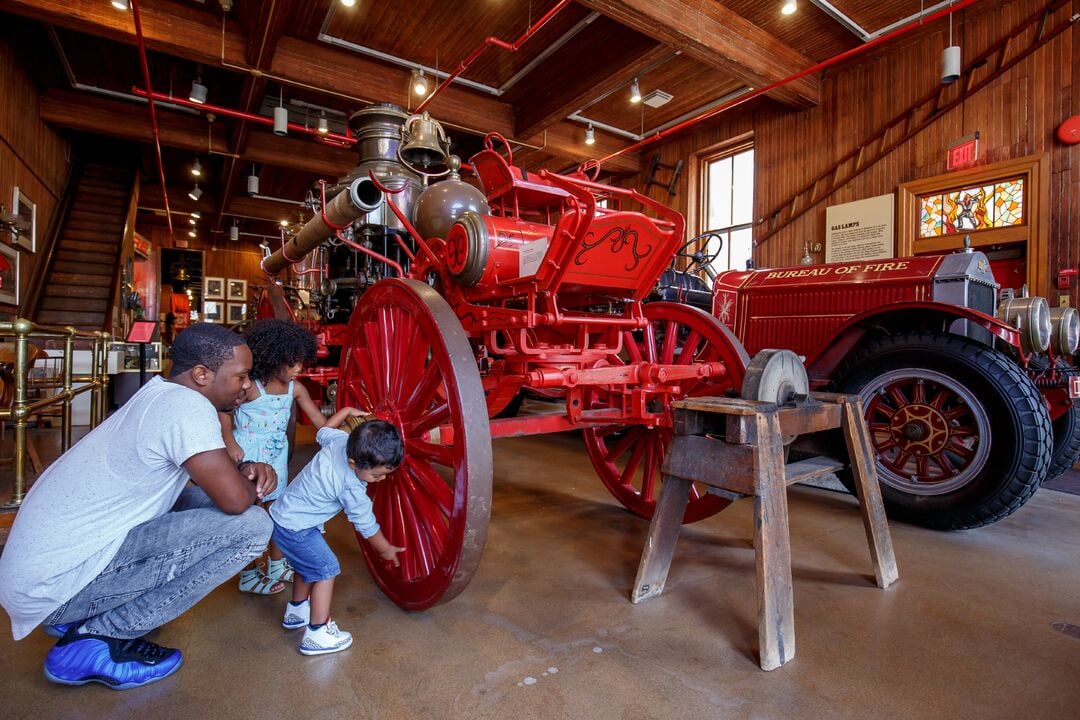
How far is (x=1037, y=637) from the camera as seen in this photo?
172cm

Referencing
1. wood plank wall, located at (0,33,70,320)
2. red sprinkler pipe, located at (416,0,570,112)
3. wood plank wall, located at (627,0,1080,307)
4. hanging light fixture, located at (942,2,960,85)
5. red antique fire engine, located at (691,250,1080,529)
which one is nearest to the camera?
red antique fire engine, located at (691,250,1080,529)

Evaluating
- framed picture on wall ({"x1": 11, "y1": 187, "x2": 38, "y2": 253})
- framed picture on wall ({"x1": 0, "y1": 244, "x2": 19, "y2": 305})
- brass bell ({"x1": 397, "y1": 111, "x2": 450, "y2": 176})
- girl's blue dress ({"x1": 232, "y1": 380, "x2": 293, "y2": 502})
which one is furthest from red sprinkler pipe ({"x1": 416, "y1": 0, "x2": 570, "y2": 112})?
framed picture on wall ({"x1": 11, "y1": 187, "x2": 38, "y2": 253})

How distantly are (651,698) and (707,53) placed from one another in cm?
595

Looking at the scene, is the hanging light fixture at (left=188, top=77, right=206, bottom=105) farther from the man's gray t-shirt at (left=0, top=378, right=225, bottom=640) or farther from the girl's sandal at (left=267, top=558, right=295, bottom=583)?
the man's gray t-shirt at (left=0, top=378, right=225, bottom=640)

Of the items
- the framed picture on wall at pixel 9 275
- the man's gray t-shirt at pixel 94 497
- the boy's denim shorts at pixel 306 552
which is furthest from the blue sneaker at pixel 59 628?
the framed picture on wall at pixel 9 275

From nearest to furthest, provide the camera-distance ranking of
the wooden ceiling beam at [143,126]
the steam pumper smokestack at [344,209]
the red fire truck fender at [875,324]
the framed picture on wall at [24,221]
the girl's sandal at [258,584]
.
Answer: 1. the girl's sandal at [258,584]
2. the steam pumper smokestack at [344,209]
3. the red fire truck fender at [875,324]
4. the framed picture on wall at [24,221]
5. the wooden ceiling beam at [143,126]

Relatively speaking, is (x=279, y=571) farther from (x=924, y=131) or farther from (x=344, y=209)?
(x=924, y=131)

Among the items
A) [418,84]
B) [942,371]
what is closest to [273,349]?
[942,371]

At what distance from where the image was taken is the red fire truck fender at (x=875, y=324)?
9.93 ft

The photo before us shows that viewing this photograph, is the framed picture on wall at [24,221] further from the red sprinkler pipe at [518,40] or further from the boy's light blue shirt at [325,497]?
the boy's light blue shirt at [325,497]

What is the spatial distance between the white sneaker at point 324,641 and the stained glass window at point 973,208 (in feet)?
22.0

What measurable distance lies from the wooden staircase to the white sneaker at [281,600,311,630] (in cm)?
805

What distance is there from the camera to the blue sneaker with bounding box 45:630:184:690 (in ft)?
4.51

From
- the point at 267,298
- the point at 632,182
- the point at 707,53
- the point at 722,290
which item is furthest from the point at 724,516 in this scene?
the point at 632,182
